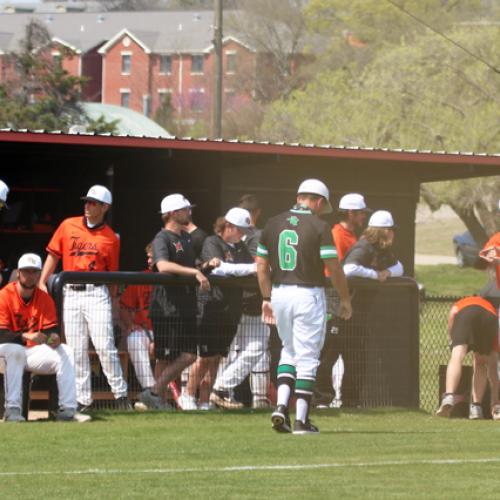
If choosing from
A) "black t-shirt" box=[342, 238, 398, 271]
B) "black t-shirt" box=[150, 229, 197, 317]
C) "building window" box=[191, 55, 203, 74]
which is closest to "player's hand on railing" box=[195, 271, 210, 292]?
"black t-shirt" box=[150, 229, 197, 317]

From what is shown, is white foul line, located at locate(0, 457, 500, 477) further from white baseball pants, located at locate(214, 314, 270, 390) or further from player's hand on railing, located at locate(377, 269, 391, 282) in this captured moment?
player's hand on railing, located at locate(377, 269, 391, 282)

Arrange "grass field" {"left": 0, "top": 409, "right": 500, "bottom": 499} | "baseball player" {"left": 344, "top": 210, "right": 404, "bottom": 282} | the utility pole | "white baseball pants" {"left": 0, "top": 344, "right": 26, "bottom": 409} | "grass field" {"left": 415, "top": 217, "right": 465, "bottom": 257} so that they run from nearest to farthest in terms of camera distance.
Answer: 1. "grass field" {"left": 0, "top": 409, "right": 500, "bottom": 499}
2. "white baseball pants" {"left": 0, "top": 344, "right": 26, "bottom": 409}
3. "baseball player" {"left": 344, "top": 210, "right": 404, "bottom": 282}
4. the utility pole
5. "grass field" {"left": 415, "top": 217, "right": 465, "bottom": 257}

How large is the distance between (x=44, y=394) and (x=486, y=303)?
4.03 metres

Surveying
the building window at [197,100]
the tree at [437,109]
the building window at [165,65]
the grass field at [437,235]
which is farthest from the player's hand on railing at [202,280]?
the building window at [165,65]

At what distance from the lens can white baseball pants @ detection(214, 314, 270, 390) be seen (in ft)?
43.9

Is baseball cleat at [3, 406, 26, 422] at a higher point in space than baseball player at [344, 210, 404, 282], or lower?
lower

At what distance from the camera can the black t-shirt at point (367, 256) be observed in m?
13.8

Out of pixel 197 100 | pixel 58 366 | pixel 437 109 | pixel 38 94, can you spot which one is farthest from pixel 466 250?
pixel 197 100

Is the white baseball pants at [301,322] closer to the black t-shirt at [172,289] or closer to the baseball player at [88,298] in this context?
the black t-shirt at [172,289]

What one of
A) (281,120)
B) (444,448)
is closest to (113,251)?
(444,448)

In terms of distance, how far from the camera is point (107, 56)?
11112 cm

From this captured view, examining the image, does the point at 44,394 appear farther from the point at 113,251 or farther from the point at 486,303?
the point at 486,303

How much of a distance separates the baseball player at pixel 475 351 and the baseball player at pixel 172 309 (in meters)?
2.31

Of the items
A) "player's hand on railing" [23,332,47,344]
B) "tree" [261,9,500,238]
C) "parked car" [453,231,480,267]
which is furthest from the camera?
"parked car" [453,231,480,267]
